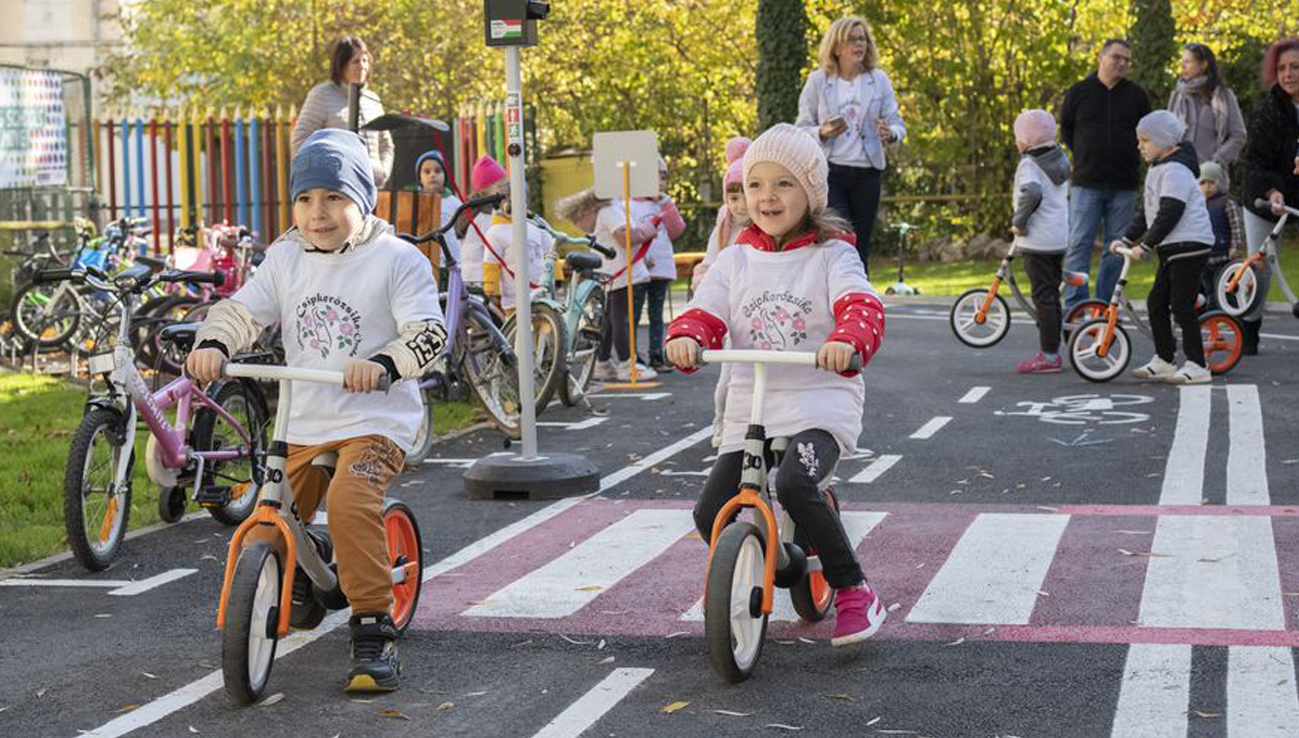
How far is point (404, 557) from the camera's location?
21.0 feet

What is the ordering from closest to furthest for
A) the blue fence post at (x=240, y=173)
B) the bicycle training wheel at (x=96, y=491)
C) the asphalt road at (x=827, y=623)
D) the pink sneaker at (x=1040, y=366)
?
the asphalt road at (x=827, y=623) < the bicycle training wheel at (x=96, y=491) < the pink sneaker at (x=1040, y=366) < the blue fence post at (x=240, y=173)

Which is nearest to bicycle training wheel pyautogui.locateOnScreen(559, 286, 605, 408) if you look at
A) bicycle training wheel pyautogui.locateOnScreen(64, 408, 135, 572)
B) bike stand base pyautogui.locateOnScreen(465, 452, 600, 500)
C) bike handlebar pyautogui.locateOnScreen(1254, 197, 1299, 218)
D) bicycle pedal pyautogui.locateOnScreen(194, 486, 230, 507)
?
bike stand base pyautogui.locateOnScreen(465, 452, 600, 500)

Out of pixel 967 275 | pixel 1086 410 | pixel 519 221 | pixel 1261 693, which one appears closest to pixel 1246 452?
pixel 1086 410

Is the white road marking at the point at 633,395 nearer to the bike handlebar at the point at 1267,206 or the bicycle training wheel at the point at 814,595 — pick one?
the bike handlebar at the point at 1267,206

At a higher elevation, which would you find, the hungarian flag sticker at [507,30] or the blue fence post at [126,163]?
the hungarian flag sticker at [507,30]

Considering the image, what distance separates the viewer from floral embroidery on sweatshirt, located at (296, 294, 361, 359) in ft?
19.6

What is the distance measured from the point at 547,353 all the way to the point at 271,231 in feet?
31.6

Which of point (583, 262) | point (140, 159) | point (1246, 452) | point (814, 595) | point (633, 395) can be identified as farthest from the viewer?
point (140, 159)

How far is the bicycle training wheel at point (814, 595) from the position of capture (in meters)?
6.47

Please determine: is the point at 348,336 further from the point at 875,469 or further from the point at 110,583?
the point at 875,469

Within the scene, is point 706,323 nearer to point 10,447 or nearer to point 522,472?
point 522,472

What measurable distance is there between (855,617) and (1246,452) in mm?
4775

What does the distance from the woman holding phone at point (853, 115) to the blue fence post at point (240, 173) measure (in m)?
8.97

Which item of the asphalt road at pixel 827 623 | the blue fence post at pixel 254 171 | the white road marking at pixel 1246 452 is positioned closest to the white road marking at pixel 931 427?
the asphalt road at pixel 827 623
